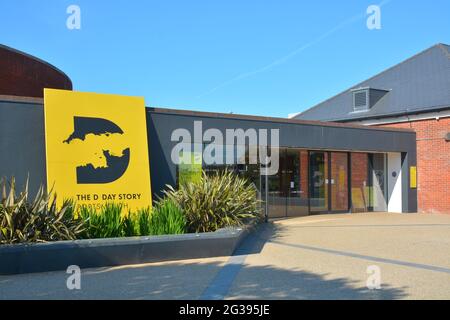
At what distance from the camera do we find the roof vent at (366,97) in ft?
75.7

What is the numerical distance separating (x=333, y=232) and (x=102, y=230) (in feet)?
21.5

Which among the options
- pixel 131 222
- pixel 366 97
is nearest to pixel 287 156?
pixel 366 97

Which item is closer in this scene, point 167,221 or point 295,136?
point 167,221

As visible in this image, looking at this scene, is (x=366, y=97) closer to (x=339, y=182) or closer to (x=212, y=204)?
(x=339, y=182)

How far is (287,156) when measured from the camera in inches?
679

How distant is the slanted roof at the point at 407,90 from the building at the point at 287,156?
150 centimetres

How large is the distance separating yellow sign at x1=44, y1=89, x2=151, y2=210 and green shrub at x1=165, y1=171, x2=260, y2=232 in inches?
69.9

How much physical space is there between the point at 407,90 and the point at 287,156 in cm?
816

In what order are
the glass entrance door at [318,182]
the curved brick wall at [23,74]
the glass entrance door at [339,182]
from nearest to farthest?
the glass entrance door at [318,182], the curved brick wall at [23,74], the glass entrance door at [339,182]

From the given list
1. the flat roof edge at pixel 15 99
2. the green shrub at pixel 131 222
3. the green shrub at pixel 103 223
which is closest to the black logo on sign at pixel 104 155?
the flat roof edge at pixel 15 99

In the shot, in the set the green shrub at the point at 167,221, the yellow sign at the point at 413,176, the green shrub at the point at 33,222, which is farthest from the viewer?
the yellow sign at the point at 413,176

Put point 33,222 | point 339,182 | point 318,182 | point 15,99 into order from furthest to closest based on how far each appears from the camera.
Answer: point 339,182
point 318,182
point 15,99
point 33,222

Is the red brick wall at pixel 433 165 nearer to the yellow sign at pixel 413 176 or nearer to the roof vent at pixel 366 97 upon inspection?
the yellow sign at pixel 413 176

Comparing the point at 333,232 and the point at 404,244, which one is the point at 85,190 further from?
the point at 404,244
